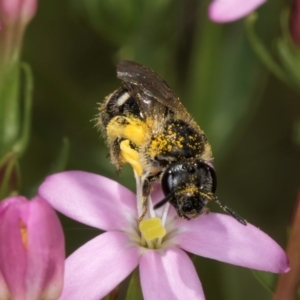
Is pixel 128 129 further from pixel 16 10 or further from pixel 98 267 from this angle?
pixel 16 10

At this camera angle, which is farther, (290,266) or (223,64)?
(223,64)

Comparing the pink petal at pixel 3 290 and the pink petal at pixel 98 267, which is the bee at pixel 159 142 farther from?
the pink petal at pixel 3 290

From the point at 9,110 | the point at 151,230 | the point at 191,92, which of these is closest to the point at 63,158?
the point at 9,110

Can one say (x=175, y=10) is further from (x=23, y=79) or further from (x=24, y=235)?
(x=24, y=235)

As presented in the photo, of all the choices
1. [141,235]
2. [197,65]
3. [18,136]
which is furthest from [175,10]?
[141,235]

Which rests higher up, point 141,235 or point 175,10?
point 175,10

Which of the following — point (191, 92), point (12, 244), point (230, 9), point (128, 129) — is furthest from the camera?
point (191, 92)

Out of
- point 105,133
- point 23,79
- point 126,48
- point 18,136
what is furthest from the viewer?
point 126,48
